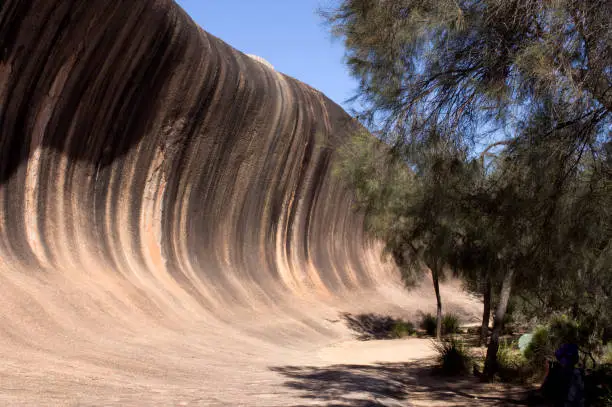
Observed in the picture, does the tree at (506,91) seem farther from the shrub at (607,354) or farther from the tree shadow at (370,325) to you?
the tree shadow at (370,325)

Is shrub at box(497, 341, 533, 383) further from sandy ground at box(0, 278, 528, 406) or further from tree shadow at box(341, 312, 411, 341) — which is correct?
tree shadow at box(341, 312, 411, 341)

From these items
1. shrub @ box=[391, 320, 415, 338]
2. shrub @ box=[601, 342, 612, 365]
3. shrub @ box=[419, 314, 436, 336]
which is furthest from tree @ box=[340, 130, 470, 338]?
shrub @ box=[419, 314, 436, 336]

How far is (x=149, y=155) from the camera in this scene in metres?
16.2

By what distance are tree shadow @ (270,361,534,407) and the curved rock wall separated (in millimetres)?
3269

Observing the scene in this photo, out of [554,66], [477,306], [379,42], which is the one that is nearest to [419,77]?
[379,42]

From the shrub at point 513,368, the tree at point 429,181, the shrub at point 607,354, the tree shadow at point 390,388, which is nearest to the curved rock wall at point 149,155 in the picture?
the tree at point 429,181

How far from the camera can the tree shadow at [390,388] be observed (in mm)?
7430

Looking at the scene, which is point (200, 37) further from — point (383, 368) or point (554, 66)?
point (554, 66)

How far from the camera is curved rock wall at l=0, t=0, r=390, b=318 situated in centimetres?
1224

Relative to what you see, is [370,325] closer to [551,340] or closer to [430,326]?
[430,326]

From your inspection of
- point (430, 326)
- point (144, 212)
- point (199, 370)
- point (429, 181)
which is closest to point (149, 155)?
point (144, 212)

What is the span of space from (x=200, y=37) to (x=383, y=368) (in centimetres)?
967

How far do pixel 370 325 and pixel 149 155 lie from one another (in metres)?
12.7

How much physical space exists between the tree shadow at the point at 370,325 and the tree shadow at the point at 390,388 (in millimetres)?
11158
